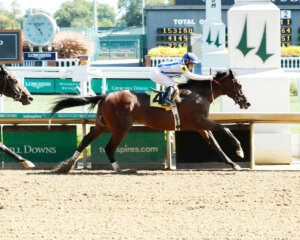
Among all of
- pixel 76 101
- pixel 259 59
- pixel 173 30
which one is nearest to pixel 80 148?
pixel 76 101

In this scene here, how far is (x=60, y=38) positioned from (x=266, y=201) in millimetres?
22692

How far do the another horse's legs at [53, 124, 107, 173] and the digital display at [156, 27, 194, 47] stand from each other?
70.3ft

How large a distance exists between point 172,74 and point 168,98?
16.0 inches

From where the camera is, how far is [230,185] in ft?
27.4

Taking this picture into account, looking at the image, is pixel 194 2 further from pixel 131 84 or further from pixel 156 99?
pixel 156 99

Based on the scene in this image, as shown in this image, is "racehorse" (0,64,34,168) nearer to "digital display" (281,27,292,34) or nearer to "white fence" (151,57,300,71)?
"white fence" (151,57,300,71)

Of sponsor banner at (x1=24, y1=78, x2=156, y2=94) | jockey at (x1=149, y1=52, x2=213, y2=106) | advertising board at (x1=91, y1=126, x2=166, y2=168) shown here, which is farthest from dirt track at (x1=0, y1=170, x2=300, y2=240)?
sponsor banner at (x1=24, y1=78, x2=156, y2=94)

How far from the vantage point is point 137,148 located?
10492 millimetres

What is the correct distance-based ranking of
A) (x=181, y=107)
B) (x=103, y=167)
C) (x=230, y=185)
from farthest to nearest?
(x=103, y=167)
(x=181, y=107)
(x=230, y=185)

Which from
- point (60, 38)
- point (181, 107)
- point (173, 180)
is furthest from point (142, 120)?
point (60, 38)

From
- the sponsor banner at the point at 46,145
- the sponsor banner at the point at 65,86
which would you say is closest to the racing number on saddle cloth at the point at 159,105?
the sponsor banner at the point at 46,145

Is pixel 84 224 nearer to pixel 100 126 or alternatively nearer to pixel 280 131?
pixel 100 126

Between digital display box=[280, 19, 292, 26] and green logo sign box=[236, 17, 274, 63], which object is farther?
digital display box=[280, 19, 292, 26]

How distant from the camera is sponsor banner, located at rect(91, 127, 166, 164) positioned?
10461 mm
